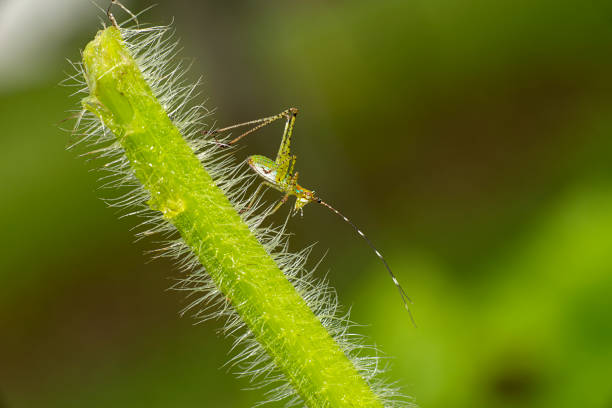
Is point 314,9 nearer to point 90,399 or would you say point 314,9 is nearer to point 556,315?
point 556,315

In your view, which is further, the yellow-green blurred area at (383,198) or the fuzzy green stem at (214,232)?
the yellow-green blurred area at (383,198)

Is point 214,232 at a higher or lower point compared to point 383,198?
higher

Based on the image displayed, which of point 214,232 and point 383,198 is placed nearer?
point 214,232

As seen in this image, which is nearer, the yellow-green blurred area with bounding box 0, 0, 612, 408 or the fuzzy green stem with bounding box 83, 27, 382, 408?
the fuzzy green stem with bounding box 83, 27, 382, 408

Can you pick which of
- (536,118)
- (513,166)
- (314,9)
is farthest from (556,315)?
(314,9)
